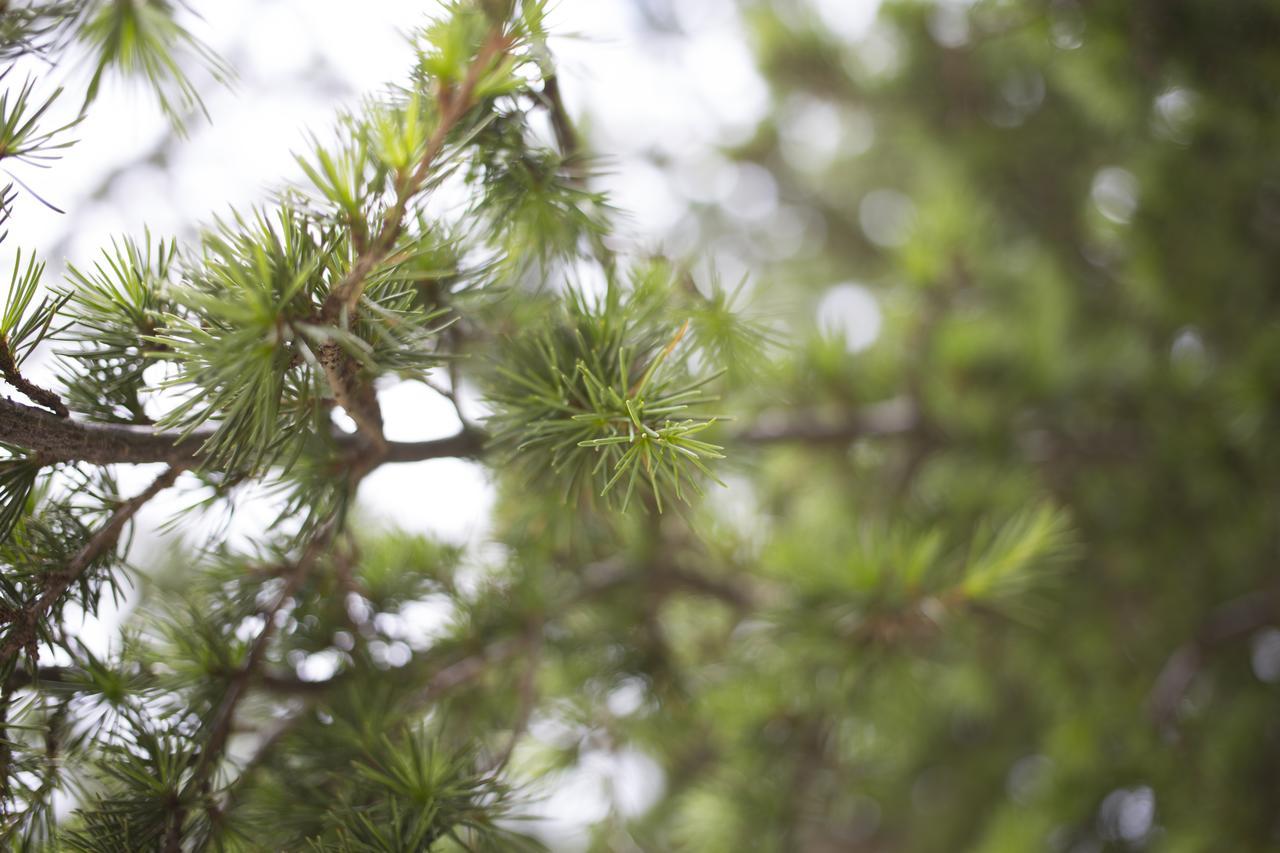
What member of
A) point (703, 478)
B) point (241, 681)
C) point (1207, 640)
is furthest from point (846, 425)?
point (241, 681)

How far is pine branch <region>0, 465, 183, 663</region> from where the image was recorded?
1.03 feet

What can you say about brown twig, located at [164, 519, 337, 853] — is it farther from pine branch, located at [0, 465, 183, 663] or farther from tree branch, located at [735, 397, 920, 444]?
tree branch, located at [735, 397, 920, 444]

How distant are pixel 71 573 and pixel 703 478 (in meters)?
0.33

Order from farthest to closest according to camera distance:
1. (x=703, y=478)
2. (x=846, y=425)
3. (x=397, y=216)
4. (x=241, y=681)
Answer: (x=846, y=425) → (x=703, y=478) → (x=241, y=681) → (x=397, y=216)

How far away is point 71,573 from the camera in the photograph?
328 millimetres

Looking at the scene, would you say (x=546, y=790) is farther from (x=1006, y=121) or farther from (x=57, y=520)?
(x=1006, y=121)

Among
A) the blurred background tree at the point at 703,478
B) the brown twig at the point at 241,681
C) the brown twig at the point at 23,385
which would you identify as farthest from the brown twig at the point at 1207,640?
the brown twig at the point at 23,385

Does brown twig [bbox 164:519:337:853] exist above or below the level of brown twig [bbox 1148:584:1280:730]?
above

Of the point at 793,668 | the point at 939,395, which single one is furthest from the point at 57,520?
the point at 939,395

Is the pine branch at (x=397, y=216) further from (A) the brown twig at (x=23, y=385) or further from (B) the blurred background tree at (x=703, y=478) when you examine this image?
(A) the brown twig at (x=23, y=385)

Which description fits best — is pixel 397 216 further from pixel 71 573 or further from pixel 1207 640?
pixel 1207 640

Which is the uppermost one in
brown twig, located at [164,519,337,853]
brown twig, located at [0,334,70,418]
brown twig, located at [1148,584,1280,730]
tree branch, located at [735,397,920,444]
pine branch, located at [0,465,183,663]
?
brown twig, located at [0,334,70,418]

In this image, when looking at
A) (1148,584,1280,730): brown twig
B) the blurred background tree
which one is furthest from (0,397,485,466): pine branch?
(1148,584,1280,730): brown twig

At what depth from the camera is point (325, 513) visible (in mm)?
367
